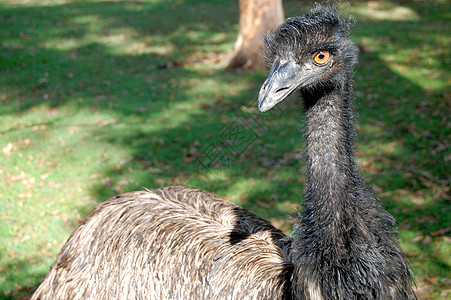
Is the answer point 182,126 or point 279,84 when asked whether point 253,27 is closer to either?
point 182,126

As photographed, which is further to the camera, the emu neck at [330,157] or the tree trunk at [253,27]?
the tree trunk at [253,27]

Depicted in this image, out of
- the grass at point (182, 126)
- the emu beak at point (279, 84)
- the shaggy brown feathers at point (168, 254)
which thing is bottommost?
the grass at point (182, 126)

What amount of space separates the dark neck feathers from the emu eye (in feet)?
0.47

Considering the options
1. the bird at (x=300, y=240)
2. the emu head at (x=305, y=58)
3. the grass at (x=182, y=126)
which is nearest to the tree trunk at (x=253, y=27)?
the grass at (x=182, y=126)

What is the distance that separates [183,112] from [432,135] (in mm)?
4191

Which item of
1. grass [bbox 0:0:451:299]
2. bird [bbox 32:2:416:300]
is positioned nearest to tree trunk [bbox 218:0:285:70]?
grass [bbox 0:0:451:299]

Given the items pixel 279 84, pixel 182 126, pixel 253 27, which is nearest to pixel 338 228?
pixel 279 84

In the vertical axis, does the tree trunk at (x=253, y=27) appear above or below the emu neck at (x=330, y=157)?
below

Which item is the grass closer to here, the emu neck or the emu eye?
the emu neck

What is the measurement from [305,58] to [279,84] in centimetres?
22

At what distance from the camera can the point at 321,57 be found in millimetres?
2936

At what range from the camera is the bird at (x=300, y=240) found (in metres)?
2.81

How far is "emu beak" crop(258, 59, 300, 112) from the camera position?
280 centimetres

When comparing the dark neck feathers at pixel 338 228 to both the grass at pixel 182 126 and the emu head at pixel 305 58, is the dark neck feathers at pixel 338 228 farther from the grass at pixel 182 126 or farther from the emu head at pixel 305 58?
the grass at pixel 182 126
